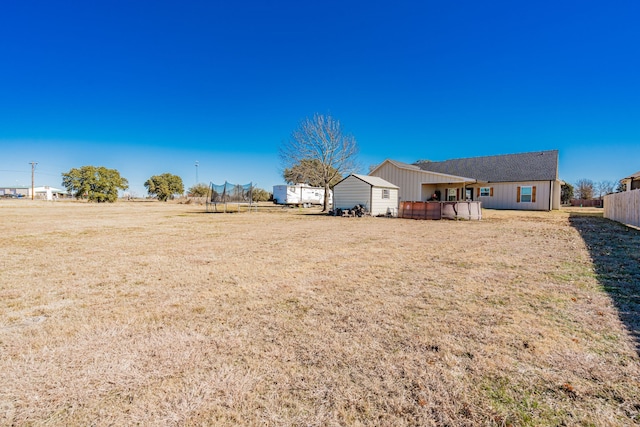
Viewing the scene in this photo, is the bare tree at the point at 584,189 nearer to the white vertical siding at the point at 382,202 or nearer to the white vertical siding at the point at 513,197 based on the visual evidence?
the white vertical siding at the point at 513,197

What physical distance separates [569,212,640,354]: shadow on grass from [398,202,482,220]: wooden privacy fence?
21.5 ft

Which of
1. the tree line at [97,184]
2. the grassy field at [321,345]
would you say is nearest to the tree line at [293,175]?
the tree line at [97,184]

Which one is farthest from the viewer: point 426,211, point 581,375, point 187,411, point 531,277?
point 426,211

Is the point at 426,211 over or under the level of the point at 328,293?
over

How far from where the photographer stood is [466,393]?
→ 1.94m

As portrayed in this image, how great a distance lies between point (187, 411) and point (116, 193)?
5828 cm

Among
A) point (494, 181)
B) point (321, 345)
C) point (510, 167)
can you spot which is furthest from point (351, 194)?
point (321, 345)

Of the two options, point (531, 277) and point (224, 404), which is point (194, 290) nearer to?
point (224, 404)

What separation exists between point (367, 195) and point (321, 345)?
51.9 ft

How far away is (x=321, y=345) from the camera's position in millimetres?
2525

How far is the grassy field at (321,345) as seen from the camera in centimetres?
181

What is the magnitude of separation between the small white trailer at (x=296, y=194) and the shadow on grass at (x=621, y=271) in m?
25.8

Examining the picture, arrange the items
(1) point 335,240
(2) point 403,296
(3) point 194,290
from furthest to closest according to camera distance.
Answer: (1) point 335,240 → (3) point 194,290 → (2) point 403,296

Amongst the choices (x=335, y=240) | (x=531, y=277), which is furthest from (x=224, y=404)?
(x=335, y=240)
